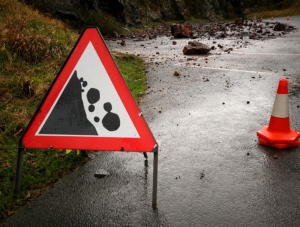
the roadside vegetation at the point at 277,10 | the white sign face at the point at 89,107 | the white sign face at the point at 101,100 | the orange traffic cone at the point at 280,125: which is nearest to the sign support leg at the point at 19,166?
the white sign face at the point at 89,107

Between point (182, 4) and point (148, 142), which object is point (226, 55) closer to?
point (148, 142)

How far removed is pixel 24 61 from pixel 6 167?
3.97 metres

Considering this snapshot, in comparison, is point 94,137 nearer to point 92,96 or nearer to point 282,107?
point 92,96

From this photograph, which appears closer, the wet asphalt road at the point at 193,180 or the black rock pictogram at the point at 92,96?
the wet asphalt road at the point at 193,180

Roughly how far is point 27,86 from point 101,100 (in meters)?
3.02

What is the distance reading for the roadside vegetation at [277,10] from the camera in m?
48.3

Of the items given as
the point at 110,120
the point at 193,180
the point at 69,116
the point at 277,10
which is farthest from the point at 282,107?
the point at 277,10

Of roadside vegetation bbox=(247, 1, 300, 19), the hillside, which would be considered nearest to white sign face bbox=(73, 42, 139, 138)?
the hillside

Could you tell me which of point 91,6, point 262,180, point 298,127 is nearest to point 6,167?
point 262,180

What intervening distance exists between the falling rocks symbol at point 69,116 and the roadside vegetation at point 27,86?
2.12ft

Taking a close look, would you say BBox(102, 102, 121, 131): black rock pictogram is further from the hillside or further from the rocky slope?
the hillside

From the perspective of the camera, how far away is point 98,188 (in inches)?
111

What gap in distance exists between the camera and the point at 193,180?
2926 mm

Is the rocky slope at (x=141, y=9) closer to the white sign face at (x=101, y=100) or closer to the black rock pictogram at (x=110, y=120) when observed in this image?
the white sign face at (x=101, y=100)
